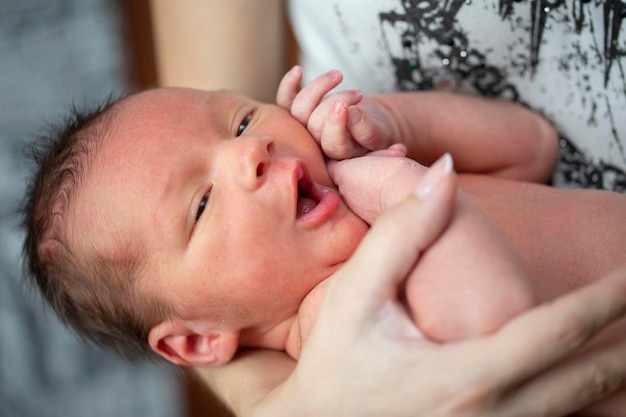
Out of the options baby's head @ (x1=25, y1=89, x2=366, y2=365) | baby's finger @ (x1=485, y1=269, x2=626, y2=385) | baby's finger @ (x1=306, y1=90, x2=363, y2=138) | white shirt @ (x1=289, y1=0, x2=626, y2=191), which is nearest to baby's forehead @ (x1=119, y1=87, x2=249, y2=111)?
baby's head @ (x1=25, y1=89, x2=366, y2=365)

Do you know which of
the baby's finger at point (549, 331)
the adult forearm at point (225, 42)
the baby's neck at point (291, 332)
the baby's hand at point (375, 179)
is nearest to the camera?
the baby's finger at point (549, 331)

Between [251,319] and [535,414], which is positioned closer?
[535,414]

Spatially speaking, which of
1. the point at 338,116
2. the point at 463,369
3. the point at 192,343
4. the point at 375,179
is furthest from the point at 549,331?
the point at 192,343

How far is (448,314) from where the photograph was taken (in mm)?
578

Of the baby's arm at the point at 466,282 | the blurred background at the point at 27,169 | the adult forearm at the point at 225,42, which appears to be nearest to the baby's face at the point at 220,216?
the baby's arm at the point at 466,282

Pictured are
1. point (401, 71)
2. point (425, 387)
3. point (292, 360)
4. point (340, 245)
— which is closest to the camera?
Answer: point (425, 387)

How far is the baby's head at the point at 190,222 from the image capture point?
0.79 m

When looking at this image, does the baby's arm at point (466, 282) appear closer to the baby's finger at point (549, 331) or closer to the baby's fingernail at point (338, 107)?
the baby's finger at point (549, 331)

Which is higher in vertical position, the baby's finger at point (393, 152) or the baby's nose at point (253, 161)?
the baby's nose at point (253, 161)

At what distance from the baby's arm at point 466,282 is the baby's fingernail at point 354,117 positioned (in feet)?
0.84

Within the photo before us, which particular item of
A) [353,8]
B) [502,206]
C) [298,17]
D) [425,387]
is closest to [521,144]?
[502,206]

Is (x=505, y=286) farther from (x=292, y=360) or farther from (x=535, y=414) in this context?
Result: (x=292, y=360)

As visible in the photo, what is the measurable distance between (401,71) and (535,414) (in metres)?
0.63

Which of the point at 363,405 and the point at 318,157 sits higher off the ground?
the point at 318,157
